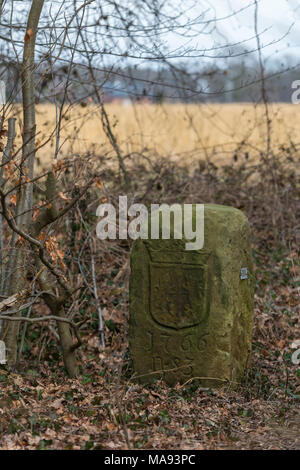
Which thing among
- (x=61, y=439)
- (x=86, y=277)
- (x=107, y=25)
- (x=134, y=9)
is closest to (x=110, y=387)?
(x=61, y=439)

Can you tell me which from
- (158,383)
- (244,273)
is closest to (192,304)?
(244,273)

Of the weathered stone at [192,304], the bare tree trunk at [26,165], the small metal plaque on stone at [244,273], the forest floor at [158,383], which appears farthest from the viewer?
the small metal plaque on stone at [244,273]

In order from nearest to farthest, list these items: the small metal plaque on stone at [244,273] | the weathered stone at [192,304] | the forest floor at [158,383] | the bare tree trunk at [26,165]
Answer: the forest floor at [158,383] → the bare tree trunk at [26,165] → the weathered stone at [192,304] → the small metal plaque on stone at [244,273]

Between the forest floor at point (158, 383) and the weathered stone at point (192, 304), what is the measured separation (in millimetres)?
206

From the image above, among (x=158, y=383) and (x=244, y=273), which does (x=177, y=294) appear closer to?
(x=244, y=273)

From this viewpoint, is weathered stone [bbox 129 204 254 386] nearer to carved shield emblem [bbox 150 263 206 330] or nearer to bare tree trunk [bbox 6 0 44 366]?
carved shield emblem [bbox 150 263 206 330]

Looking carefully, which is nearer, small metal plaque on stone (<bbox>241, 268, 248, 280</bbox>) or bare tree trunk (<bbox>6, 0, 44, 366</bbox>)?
bare tree trunk (<bbox>6, 0, 44, 366</bbox>)

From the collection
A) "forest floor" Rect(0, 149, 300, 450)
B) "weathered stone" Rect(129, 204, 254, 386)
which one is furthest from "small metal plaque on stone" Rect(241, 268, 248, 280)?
"forest floor" Rect(0, 149, 300, 450)

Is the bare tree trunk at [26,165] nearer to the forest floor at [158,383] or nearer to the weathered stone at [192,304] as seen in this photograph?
the forest floor at [158,383]

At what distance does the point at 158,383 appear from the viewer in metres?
5.92

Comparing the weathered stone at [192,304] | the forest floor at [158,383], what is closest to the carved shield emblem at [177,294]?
the weathered stone at [192,304]

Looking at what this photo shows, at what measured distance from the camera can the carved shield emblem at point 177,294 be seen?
5762mm

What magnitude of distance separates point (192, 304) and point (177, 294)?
6.3 inches

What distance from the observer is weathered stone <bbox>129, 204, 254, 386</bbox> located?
18.8 ft
